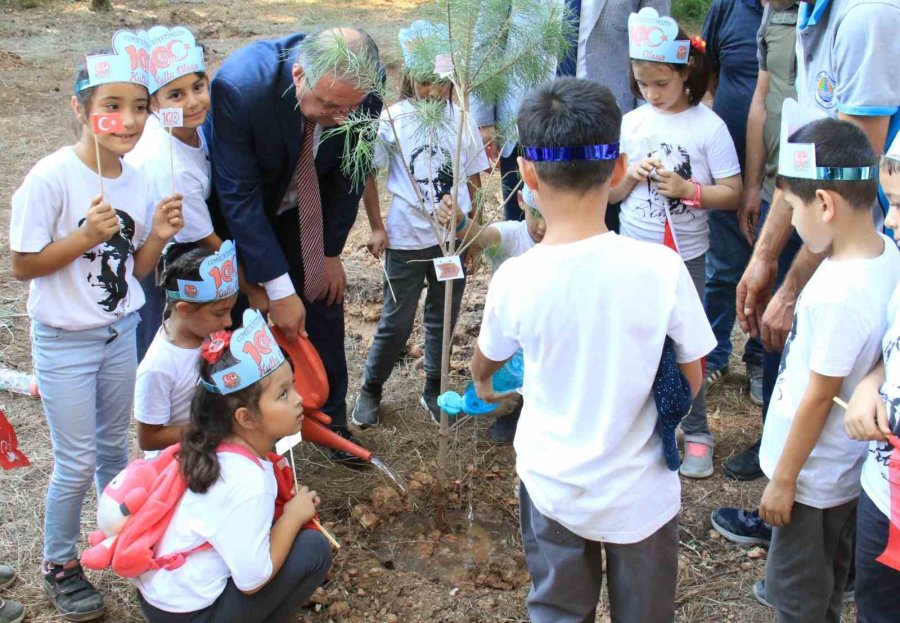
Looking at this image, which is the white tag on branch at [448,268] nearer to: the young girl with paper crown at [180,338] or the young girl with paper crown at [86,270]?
the young girl with paper crown at [180,338]

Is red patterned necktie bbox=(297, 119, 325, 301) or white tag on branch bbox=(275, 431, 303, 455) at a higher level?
red patterned necktie bbox=(297, 119, 325, 301)

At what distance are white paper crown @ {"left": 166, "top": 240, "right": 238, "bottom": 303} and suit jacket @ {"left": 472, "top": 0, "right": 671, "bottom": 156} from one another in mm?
1312

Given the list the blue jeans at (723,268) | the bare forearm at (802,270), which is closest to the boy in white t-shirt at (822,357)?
the bare forearm at (802,270)

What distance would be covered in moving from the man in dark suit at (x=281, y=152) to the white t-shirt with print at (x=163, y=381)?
0.44m

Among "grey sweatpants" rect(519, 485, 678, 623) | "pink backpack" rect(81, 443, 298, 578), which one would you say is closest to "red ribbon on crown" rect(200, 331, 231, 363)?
"pink backpack" rect(81, 443, 298, 578)

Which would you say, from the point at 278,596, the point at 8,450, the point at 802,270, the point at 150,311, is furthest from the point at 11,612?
the point at 802,270

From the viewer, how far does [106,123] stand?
236 cm

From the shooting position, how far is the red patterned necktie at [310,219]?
3.00 m

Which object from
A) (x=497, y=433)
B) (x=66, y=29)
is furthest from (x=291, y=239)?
(x=66, y=29)

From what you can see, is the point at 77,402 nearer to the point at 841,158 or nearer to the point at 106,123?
the point at 106,123

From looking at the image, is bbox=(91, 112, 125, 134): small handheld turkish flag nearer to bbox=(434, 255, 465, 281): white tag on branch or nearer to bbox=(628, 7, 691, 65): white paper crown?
bbox=(434, 255, 465, 281): white tag on branch

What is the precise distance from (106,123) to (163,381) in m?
0.78

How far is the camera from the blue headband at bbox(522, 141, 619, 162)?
1723 millimetres

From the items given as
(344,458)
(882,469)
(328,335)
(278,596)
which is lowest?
(344,458)
